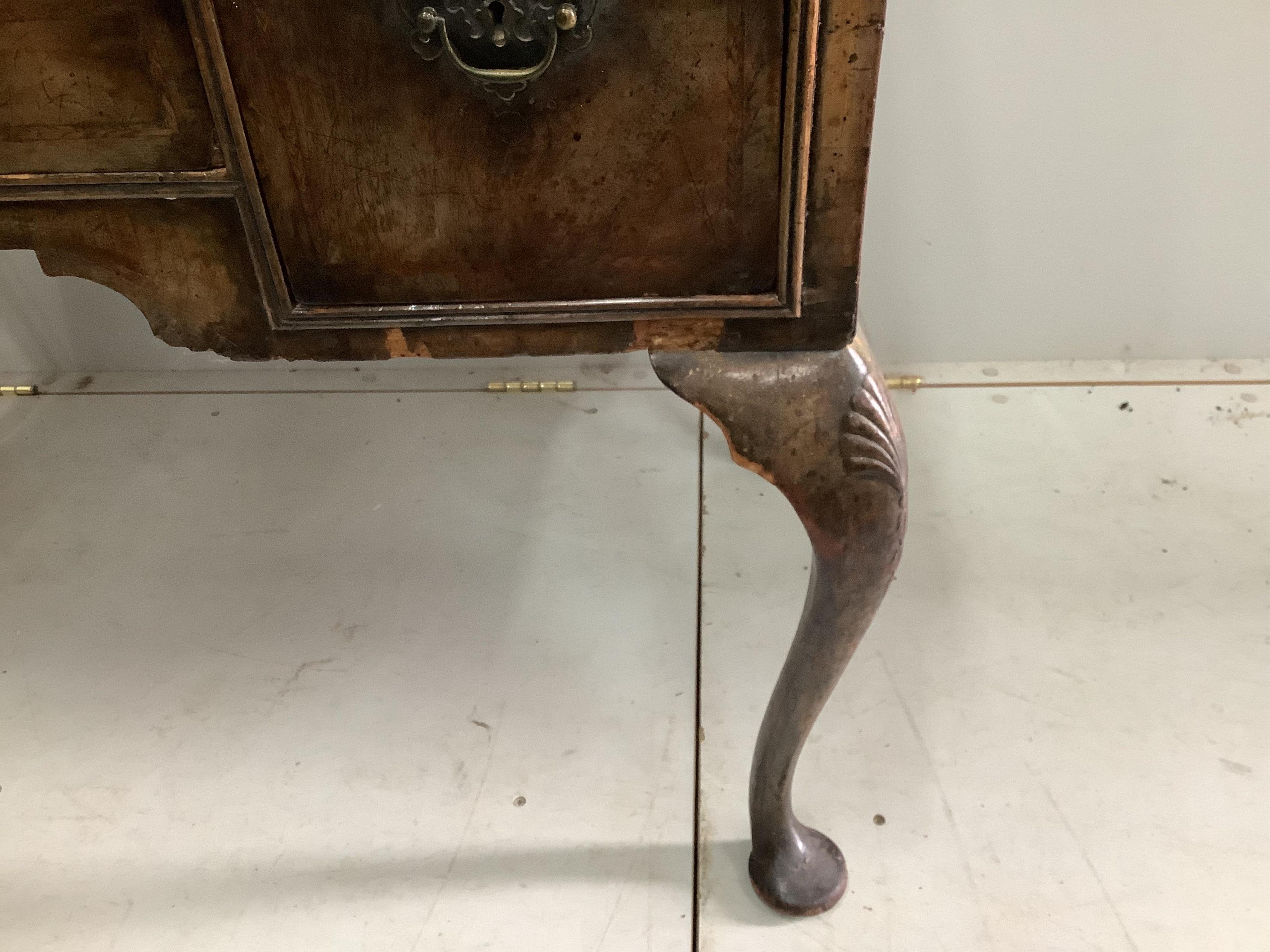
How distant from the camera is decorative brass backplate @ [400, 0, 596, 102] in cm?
46

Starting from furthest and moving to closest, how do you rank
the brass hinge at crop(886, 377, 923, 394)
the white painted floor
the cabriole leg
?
1. the brass hinge at crop(886, 377, 923, 394)
2. the white painted floor
3. the cabriole leg

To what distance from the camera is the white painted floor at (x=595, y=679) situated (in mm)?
795

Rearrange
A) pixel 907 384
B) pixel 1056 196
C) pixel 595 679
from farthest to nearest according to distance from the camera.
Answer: pixel 907 384 → pixel 1056 196 → pixel 595 679

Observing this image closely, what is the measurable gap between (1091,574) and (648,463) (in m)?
0.49

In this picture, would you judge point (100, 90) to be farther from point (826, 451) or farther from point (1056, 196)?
point (1056, 196)

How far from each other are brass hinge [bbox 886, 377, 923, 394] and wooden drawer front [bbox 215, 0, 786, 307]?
82 centimetres

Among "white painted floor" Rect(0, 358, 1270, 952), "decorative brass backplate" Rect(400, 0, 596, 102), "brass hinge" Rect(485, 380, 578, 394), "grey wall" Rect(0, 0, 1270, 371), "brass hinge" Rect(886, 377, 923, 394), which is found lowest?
"white painted floor" Rect(0, 358, 1270, 952)

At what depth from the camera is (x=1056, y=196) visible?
1.23 meters

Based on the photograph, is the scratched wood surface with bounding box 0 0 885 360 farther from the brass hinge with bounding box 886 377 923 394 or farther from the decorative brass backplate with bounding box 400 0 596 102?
the brass hinge with bounding box 886 377 923 394

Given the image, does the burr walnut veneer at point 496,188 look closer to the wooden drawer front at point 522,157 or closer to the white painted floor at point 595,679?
the wooden drawer front at point 522,157

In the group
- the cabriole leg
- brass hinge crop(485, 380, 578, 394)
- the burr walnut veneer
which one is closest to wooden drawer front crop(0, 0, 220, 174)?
the burr walnut veneer

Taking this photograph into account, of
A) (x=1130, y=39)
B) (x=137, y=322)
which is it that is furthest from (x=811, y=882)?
(x=137, y=322)

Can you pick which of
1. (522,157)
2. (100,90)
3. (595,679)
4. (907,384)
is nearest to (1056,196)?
(907,384)

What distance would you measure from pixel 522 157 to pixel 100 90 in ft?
0.66
